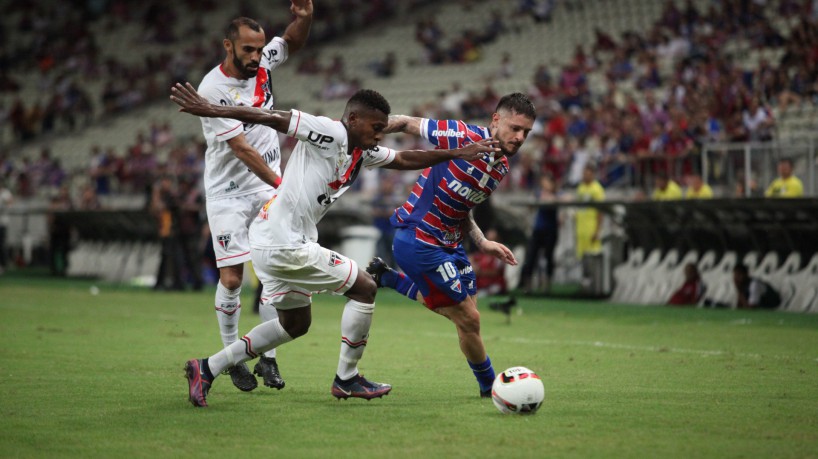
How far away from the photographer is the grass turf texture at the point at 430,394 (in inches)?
238

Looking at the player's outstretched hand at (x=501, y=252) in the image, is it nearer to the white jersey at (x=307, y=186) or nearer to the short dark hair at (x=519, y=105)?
the short dark hair at (x=519, y=105)

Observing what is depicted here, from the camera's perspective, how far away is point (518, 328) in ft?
46.7

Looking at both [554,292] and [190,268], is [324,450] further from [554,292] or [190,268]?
[190,268]

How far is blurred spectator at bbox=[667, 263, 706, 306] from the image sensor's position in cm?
1755

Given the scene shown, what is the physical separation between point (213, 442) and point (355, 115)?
94.6 inches

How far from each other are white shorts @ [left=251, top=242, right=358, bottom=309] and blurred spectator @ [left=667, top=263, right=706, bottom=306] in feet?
36.7

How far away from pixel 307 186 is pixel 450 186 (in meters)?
1.32

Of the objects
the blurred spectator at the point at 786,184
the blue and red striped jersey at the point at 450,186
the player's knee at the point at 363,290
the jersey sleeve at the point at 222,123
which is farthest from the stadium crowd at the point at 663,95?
the player's knee at the point at 363,290

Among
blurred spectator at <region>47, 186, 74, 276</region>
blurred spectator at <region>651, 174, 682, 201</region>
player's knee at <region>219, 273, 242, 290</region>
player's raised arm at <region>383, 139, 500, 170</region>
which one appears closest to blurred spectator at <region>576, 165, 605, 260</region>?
blurred spectator at <region>651, 174, 682, 201</region>

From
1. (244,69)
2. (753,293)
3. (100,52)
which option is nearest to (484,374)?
(244,69)

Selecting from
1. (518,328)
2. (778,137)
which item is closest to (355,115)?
(518,328)

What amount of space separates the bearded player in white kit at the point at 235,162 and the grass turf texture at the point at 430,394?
0.68m

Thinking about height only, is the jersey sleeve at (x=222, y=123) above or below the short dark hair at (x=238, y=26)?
below

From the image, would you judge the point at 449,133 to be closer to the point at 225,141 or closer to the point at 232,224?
the point at 225,141
